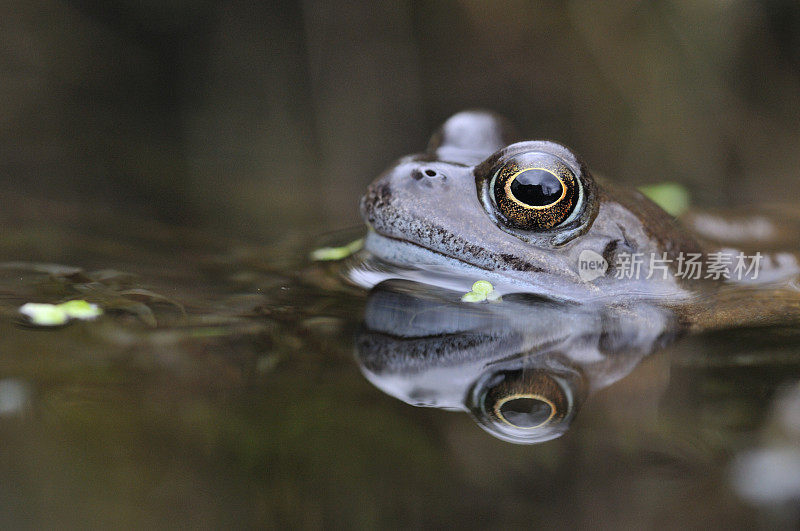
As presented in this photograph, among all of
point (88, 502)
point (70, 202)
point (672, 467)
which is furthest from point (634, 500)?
point (70, 202)

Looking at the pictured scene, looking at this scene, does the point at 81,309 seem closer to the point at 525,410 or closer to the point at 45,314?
the point at 45,314

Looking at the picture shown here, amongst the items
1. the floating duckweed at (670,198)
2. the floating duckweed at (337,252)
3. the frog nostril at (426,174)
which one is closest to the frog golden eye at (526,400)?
the frog nostril at (426,174)

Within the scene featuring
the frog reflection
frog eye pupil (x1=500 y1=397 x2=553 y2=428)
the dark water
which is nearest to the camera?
the dark water

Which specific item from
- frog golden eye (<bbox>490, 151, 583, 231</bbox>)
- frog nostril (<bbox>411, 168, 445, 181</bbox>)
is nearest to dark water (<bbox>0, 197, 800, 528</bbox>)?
frog golden eye (<bbox>490, 151, 583, 231</bbox>)

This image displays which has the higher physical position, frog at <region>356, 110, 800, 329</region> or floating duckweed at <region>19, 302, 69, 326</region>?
frog at <region>356, 110, 800, 329</region>

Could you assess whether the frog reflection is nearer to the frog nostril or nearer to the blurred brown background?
the frog nostril

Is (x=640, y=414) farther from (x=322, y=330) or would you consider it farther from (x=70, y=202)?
(x=70, y=202)

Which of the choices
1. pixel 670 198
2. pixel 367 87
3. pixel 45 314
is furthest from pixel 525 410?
pixel 367 87
